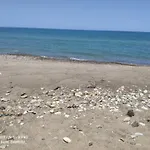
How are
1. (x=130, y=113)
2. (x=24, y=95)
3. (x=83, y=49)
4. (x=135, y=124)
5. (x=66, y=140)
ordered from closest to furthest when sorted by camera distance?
(x=66, y=140), (x=135, y=124), (x=130, y=113), (x=24, y=95), (x=83, y=49)

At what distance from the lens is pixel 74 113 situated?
6.54 meters

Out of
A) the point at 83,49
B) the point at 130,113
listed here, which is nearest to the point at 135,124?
the point at 130,113

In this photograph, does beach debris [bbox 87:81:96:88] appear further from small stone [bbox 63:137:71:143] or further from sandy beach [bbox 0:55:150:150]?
small stone [bbox 63:137:71:143]

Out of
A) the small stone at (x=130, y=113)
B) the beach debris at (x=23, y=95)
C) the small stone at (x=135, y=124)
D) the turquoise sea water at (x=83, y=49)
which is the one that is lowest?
the turquoise sea water at (x=83, y=49)

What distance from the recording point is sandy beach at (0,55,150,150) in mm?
5176

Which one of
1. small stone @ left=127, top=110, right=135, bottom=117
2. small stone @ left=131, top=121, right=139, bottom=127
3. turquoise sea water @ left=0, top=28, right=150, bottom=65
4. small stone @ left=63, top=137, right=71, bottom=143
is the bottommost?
turquoise sea water @ left=0, top=28, right=150, bottom=65

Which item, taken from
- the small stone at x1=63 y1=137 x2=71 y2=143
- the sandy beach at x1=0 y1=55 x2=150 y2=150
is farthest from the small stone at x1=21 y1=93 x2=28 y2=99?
the small stone at x1=63 y1=137 x2=71 y2=143

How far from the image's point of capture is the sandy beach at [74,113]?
17.0ft

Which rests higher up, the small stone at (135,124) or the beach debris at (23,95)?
the small stone at (135,124)

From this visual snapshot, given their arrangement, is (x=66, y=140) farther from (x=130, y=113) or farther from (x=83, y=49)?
(x=83, y=49)

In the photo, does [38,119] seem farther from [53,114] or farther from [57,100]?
[57,100]

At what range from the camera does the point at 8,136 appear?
5383mm

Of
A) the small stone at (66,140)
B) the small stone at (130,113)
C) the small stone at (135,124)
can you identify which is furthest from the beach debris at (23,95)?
the small stone at (135,124)

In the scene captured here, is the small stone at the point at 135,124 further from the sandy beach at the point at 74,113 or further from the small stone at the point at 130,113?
the small stone at the point at 130,113
